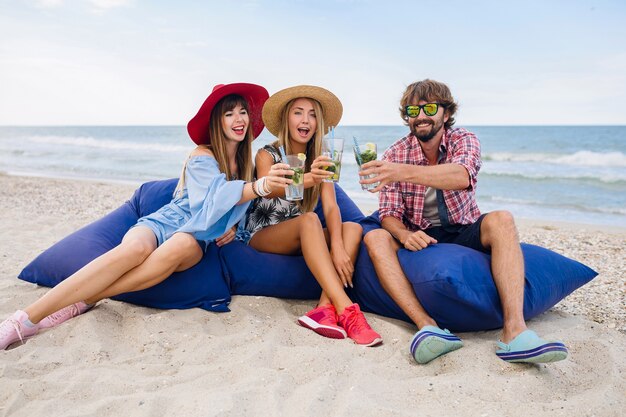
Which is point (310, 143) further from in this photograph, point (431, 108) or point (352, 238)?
point (431, 108)

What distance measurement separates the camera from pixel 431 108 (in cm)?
338

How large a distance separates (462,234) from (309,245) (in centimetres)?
94

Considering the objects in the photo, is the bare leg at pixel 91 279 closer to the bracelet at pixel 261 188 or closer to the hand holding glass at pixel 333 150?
the bracelet at pixel 261 188

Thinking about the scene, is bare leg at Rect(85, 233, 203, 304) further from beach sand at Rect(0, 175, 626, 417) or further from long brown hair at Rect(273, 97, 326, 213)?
long brown hair at Rect(273, 97, 326, 213)

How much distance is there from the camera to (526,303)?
10.2 ft

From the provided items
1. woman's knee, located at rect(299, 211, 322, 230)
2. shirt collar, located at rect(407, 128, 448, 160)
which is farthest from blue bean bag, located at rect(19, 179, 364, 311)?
shirt collar, located at rect(407, 128, 448, 160)

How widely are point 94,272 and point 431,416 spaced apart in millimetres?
1861

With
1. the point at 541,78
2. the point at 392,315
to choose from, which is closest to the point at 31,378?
the point at 392,315

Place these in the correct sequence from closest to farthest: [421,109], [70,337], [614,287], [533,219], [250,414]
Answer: [250,414] < [70,337] < [421,109] < [614,287] < [533,219]

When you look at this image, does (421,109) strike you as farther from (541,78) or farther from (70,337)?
(541,78)

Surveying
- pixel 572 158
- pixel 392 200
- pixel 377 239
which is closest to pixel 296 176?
pixel 377 239

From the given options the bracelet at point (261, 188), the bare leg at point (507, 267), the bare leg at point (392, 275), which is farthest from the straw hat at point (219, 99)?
the bare leg at point (507, 267)

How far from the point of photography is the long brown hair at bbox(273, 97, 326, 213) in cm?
356

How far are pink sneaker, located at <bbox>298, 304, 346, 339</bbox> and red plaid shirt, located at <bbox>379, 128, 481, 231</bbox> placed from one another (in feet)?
2.85
